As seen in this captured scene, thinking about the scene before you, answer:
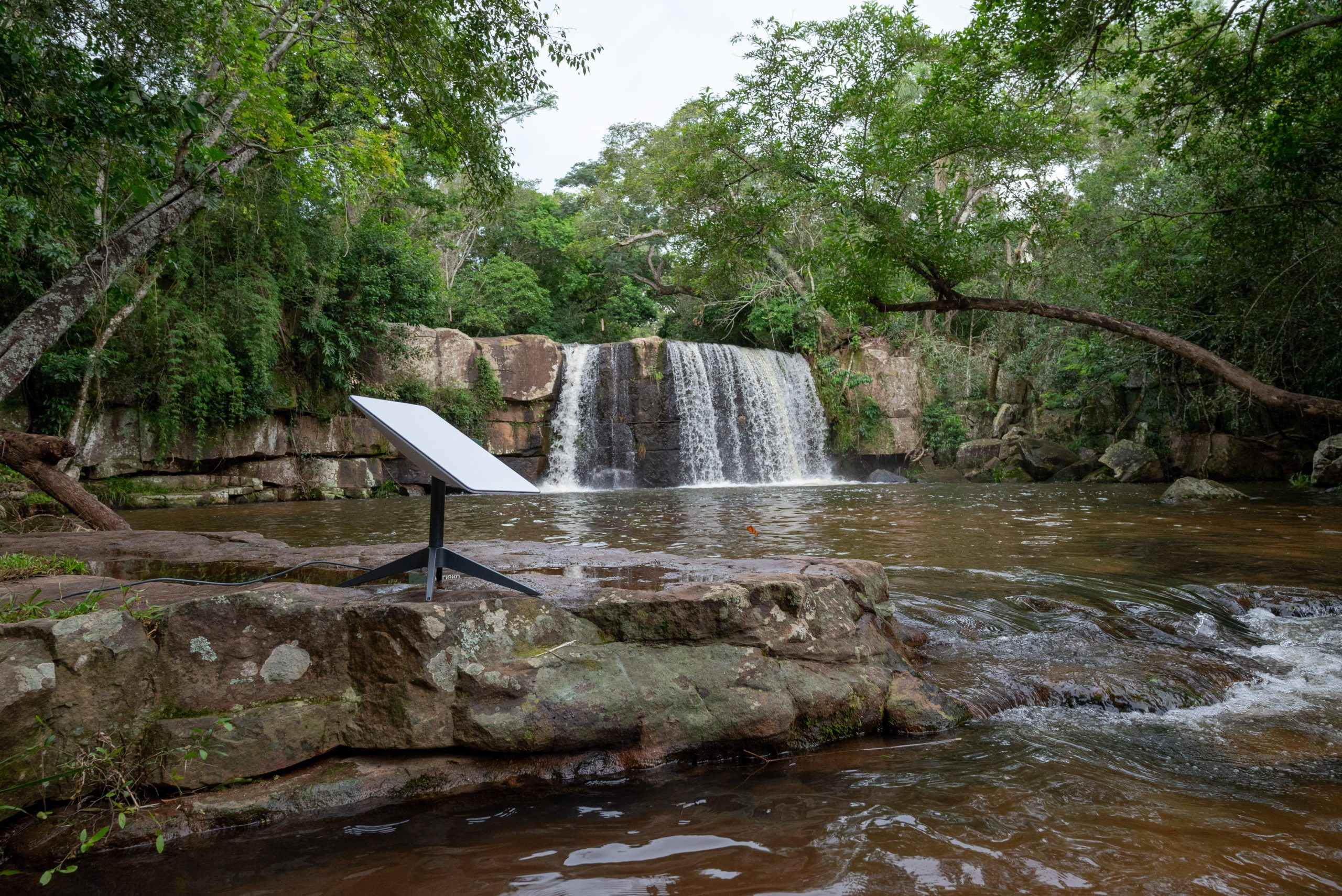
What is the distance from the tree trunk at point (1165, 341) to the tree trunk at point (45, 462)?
8826 mm

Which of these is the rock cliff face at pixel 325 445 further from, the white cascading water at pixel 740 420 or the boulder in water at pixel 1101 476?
the boulder in water at pixel 1101 476

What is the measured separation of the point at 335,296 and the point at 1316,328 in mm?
17871

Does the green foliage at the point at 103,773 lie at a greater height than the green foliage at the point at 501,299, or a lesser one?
lesser

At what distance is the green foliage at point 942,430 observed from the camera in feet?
69.3

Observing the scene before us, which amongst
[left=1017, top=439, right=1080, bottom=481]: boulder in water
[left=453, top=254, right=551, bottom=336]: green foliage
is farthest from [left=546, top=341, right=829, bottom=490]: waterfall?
[left=453, top=254, right=551, bottom=336]: green foliage

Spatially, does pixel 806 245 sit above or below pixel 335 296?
above

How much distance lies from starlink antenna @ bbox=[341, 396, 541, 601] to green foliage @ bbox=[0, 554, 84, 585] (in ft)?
4.74

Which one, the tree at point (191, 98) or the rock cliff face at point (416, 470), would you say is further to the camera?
the rock cliff face at point (416, 470)

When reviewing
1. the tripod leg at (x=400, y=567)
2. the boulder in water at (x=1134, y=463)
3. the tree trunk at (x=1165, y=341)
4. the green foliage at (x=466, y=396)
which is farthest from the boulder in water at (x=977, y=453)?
the tripod leg at (x=400, y=567)

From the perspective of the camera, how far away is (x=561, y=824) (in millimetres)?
2107

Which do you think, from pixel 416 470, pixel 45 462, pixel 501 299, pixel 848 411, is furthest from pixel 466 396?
pixel 45 462

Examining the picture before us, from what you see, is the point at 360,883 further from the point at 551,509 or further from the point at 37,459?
the point at 551,509

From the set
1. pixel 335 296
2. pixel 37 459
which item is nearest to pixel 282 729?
pixel 37 459

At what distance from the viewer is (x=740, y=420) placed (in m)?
19.8
